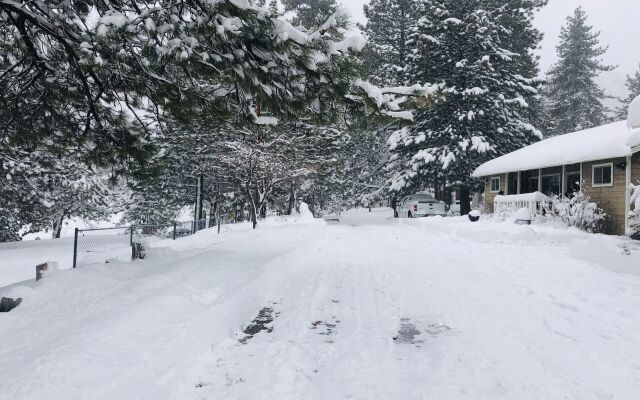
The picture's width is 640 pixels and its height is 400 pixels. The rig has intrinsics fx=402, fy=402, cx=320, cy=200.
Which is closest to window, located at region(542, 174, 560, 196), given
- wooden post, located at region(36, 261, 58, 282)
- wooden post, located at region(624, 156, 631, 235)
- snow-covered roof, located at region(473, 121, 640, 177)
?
snow-covered roof, located at region(473, 121, 640, 177)

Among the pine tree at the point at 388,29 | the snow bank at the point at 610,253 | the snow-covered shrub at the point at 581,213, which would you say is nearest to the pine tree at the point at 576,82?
the pine tree at the point at 388,29

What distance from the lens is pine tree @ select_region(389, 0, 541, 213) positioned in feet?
76.1

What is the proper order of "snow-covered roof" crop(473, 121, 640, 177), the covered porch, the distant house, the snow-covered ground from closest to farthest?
the snow-covered ground → the distant house → "snow-covered roof" crop(473, 121, 640, 177) → the covered porch

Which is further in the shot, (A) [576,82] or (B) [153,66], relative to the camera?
(A) [576,82]

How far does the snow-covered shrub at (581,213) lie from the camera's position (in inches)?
520

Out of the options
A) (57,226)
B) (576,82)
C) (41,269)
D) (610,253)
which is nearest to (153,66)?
(41,269)

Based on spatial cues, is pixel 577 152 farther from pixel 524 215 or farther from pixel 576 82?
pixel 576 82

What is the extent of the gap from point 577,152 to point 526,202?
10.3 feet

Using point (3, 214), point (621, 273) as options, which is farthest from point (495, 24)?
point (3, 214)

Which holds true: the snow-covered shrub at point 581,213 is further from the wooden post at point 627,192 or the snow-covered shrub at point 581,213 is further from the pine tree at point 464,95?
the pine tree at point 464,95

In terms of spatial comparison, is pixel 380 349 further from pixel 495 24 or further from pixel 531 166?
pixel 495 24

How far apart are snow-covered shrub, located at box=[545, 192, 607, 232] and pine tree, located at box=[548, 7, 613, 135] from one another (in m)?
28.1

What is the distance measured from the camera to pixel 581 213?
13.4 metres

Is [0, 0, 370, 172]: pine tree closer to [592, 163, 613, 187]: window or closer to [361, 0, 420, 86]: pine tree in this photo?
[592, 163, 613, 187]: window
